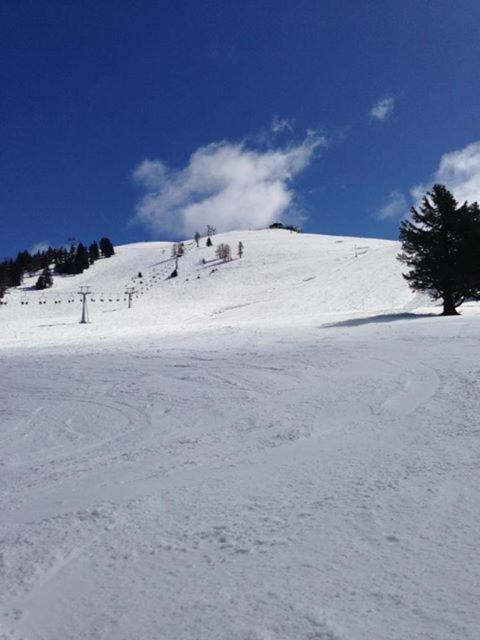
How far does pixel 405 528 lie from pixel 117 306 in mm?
58036

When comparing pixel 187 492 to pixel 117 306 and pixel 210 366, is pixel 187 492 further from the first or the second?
pixel 117 306

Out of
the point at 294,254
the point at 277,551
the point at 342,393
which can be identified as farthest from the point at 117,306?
the point at 277,551

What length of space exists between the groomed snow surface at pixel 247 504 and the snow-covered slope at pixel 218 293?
1617 centimetres

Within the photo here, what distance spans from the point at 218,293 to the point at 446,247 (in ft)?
125

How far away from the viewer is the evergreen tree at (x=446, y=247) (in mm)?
23453

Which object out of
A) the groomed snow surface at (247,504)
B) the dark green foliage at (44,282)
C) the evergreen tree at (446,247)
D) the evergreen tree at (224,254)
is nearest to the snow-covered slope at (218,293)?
the dark green foliage at (44,282)

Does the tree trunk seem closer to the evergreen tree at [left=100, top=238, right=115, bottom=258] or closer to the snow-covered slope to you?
the snow-covered slope

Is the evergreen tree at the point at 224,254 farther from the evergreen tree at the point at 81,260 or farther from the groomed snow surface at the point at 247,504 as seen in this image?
the groomed snow surface at the point at 247,504

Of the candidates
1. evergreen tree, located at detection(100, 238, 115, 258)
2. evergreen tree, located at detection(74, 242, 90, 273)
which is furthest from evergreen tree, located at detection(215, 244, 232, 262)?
evergreen tree, located at detection(100, 238, 115, 258)

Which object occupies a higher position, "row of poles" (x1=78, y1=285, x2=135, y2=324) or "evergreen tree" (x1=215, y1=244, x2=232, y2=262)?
"evergreen tree" (x1=215, y1=244, x2=232, y2=262)

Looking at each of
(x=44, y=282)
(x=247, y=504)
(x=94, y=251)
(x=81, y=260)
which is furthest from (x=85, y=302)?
(x=94, y=251)

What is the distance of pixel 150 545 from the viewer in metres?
3.10

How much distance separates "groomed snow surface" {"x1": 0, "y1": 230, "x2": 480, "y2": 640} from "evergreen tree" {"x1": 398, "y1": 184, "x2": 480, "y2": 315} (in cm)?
1626

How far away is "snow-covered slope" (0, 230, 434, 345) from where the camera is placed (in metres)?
33.0
